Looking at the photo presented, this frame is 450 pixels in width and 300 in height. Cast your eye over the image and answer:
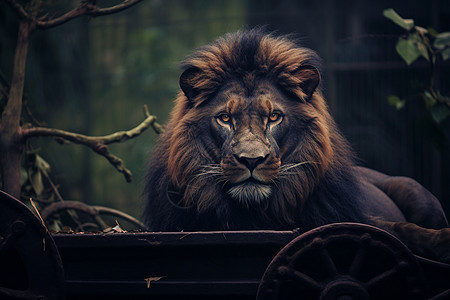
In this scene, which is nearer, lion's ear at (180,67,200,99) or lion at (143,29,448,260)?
lion at (143,29,448,260)

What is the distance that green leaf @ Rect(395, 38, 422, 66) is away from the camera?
3.45m

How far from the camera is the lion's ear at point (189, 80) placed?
270 cm

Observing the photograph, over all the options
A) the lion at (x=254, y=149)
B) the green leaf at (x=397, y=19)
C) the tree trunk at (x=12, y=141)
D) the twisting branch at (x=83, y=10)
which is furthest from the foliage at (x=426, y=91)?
the tree trunk at (x=12, y=141)

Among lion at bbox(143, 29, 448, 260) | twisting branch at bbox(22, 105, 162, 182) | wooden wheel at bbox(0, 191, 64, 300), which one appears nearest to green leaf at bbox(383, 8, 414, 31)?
lion at bbox(143, 29, 448, 260)

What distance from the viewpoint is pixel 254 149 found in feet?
7.73

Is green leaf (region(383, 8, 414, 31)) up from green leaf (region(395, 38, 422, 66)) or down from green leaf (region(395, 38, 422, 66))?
up

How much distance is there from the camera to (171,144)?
274cm

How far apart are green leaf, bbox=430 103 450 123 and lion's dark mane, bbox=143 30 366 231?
3.13 feet

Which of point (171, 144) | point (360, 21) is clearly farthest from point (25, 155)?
point (360, 21)

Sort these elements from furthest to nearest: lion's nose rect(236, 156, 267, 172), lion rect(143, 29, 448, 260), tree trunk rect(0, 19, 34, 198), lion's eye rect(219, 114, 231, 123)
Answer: tree trunk rect(0, 19, 34, 198)
lion's eye rect(219, 114, 231, 123)
lion rect(143, 29, 448, 260)
lion's nose rect(236, 156, 267, 172)

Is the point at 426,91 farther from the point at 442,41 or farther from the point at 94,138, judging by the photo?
the point at 94,138

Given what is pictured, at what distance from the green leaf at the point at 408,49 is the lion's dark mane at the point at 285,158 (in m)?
0.89

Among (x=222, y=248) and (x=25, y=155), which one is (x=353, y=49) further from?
(x=222, y=248)

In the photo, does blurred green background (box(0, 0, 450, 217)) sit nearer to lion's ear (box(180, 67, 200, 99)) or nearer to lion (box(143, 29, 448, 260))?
lion (box(143, 29, 448, 260))
